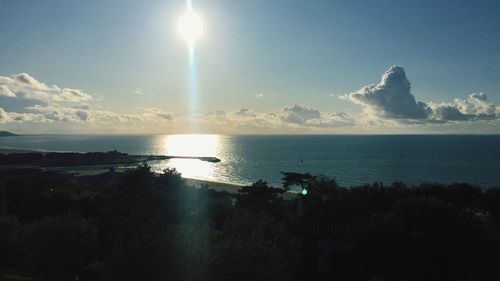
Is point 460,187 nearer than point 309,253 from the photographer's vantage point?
No

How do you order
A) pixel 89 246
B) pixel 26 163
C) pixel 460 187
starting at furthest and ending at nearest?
pixel 26 163
pixel 460 187
pixel 89 246

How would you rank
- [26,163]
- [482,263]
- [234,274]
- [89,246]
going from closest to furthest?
[234,274] < [482,263] < [89,246] < [26,163]

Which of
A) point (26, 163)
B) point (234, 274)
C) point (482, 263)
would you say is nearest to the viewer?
point (234, 274)

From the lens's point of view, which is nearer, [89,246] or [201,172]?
[89,246]

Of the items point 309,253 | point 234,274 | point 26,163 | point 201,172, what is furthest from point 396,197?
point 26,163

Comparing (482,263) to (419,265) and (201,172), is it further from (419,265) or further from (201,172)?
(201,172)

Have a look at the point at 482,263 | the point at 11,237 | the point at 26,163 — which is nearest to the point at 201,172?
the point at 26,163

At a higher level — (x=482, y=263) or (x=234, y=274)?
(x=234, y=274)

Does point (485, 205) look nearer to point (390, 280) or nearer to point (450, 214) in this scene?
point (450, 214)

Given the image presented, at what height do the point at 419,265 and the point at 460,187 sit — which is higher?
the point at 460,187

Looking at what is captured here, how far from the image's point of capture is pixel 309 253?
32.8m

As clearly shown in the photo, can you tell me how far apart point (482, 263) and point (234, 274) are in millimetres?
17963

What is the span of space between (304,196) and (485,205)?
19.3m

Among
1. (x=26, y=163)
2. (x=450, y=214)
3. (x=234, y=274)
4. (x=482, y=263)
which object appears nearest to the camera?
(x=234, y=274)
